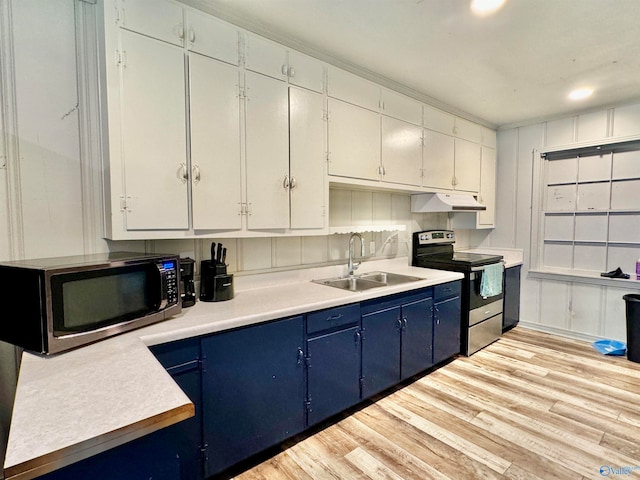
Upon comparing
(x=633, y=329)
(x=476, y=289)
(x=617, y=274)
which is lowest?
(x=633, y=329)

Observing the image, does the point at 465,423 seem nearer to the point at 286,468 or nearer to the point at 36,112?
the point at 286,468

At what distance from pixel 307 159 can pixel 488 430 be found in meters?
2.17

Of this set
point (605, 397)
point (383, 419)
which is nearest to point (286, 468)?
point (383, 419)

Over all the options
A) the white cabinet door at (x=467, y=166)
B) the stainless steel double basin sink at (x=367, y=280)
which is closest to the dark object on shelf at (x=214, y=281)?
the stainless steel double basin sink at (x=367, y=280)

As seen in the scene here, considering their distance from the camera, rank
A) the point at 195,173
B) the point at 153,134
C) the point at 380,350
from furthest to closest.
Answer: the point at 380,350
the point at 195,173
the point at 153,134

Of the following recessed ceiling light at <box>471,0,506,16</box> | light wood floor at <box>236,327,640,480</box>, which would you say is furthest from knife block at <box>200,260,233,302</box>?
recessed ceiling light at <box>471,0,506,16</box>

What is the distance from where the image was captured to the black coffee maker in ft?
5.90

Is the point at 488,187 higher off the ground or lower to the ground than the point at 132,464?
higher

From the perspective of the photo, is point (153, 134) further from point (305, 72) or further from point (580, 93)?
point (580, 93)

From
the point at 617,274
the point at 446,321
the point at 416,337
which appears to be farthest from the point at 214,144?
the point at 617,274

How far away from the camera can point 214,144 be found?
6.18ft

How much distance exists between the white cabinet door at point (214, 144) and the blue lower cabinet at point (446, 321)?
1.91m

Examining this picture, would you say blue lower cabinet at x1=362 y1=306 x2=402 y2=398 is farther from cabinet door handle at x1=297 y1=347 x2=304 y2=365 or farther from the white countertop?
the white countertop

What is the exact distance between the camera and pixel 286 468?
6.04ft
